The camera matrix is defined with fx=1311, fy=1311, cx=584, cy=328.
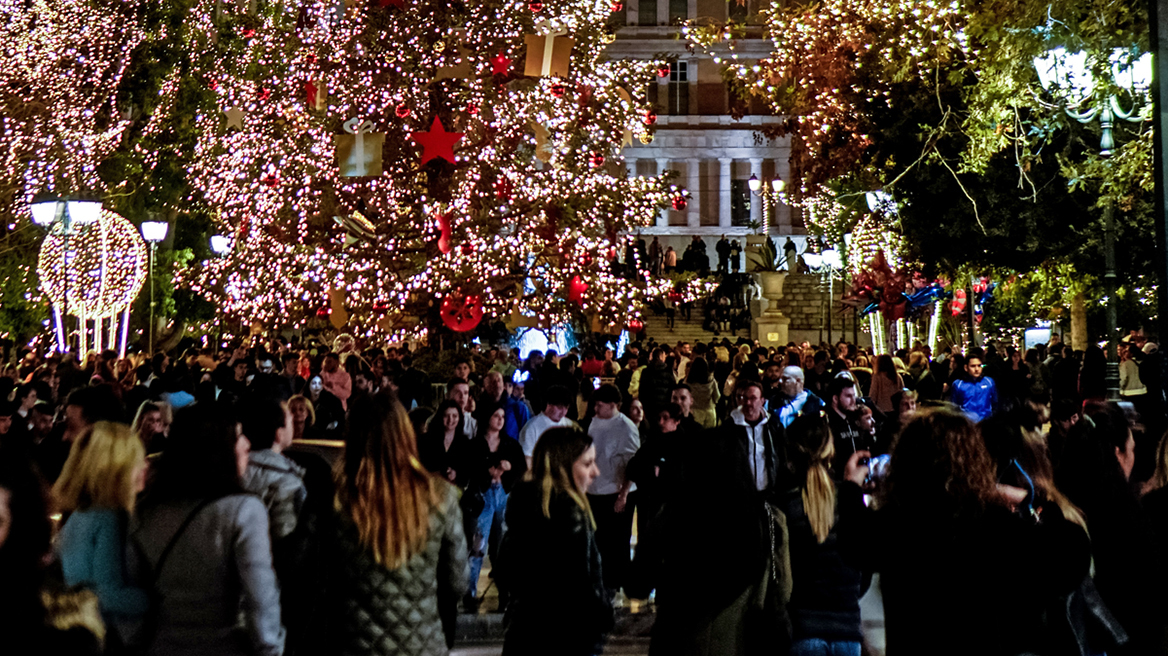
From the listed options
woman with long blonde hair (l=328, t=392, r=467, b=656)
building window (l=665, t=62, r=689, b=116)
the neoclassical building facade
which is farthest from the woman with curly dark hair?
building window (l=665, t=62, r=689, b=116)

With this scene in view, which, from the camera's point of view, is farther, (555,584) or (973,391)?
(973,391)

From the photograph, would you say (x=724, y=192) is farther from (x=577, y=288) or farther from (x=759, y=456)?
(x=759, y=456)

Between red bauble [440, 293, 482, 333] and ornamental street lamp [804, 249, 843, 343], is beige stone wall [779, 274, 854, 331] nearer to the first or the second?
ornamental street lamp [804, 249, 843, 343]

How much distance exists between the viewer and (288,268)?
22.3m

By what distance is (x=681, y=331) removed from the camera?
3806 centimetres

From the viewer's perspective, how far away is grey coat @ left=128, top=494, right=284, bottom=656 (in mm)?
4047

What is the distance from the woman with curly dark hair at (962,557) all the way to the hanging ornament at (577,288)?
1760 cm

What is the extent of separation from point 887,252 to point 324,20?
1490cm

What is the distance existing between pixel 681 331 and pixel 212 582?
34.3m

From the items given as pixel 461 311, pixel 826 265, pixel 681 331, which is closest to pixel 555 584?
pixel 461 311

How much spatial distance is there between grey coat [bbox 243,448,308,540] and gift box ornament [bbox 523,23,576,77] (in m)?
12.9

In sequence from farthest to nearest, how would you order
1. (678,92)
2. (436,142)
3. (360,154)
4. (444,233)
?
(678,92)
(444,233)
(436,142)
(360,154)

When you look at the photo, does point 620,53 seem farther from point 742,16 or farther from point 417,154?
point 417,154

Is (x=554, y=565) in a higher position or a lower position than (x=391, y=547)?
lower
